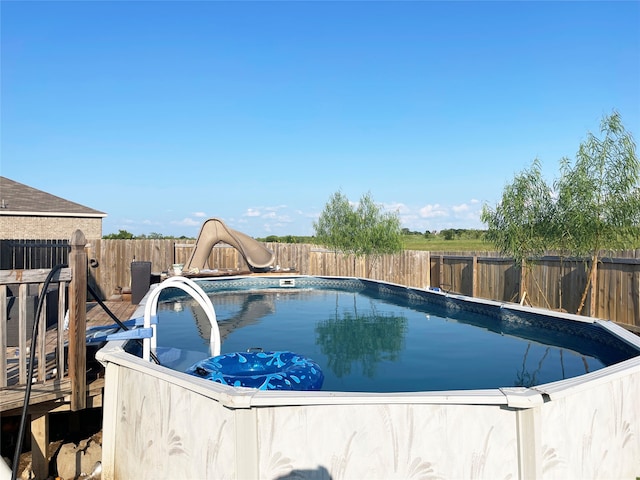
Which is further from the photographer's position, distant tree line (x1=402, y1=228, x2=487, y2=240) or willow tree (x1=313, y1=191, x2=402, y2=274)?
distant tree line (x1=402, y1=228, x2=487, y2=240)

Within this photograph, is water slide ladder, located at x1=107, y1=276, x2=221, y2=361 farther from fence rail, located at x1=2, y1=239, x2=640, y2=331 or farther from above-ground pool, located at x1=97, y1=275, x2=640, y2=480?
fence rail, located at x1=2, y1=239, x2=640, y2=331

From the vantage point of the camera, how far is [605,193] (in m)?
9.73

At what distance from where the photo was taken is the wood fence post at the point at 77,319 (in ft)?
14.9

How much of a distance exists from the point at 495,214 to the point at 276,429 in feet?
33.7

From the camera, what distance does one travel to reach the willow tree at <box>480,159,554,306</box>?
11.1 meters

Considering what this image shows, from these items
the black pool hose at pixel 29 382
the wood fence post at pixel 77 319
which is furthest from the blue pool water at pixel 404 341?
the black pool hose at pixel 29 382

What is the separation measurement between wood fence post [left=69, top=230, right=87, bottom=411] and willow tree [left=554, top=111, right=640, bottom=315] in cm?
957

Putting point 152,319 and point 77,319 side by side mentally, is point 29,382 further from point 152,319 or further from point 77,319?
point 152,319

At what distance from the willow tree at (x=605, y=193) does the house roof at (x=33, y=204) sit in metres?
20.3

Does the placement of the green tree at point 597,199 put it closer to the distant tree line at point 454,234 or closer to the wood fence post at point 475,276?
the wood fence post at point 475,276

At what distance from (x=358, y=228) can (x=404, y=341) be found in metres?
11.9

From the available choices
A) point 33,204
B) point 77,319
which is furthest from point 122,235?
point 77,319

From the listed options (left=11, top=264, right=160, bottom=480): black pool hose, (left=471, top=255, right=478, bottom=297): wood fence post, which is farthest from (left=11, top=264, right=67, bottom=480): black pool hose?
(left=471, top=255, right=478, bottom=297): wood fence post

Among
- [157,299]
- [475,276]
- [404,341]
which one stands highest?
[157,299]
